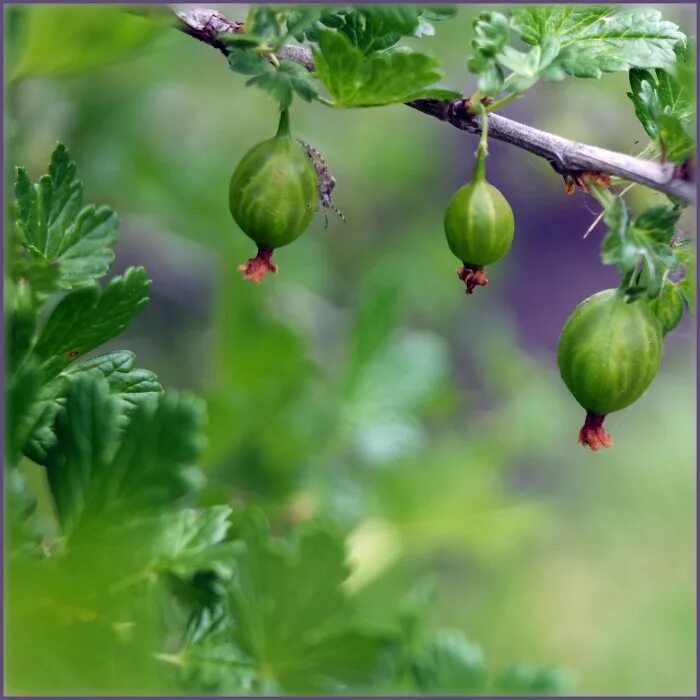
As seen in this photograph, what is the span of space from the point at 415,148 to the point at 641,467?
143cm

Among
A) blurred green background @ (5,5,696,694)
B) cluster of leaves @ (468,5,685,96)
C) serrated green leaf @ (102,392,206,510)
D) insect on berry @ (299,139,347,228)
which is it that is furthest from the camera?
blurred green background @ (5,5,696,694)

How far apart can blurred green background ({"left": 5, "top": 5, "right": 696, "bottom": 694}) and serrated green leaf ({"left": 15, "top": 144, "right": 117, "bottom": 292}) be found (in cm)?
10

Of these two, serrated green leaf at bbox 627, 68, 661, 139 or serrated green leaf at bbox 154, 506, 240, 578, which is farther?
serrated green leaf at bbox 627, 68, 661, 139

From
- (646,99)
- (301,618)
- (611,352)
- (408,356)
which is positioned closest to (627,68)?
(646,99)

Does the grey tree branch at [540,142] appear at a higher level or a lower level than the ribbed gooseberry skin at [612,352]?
higher

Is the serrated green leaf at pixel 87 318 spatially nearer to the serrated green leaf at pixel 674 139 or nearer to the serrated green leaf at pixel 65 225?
the serrated green leaf at pixel 65 225

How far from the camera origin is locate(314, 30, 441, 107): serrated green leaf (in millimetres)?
736

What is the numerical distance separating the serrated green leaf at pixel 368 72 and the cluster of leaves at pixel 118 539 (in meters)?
0.23

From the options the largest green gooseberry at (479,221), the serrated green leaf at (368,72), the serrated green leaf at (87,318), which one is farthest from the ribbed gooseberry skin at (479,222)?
the serrated green leaf at (87,318)

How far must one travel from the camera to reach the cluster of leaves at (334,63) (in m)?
0.74

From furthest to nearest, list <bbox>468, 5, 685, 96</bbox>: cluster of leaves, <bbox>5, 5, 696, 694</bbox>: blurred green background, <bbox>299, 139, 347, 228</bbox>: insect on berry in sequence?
<bbox>5, 5, 696, 694</bbox>: blurred green background, <bbox>299, 139, 347, 228</bbox>: insect on berry, <bbox>468, 5, 685, 96</bbox>: cluster of leaves

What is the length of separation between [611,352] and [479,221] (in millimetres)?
162

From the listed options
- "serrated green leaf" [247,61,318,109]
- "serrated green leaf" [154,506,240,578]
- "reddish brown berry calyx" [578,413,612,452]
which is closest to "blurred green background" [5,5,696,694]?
"serrated green leaf" [247,61,318,109]

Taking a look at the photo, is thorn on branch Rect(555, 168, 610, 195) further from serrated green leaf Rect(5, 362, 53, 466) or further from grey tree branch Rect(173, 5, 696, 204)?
serrated green leaf Rect(5, 362, 53, 466)
